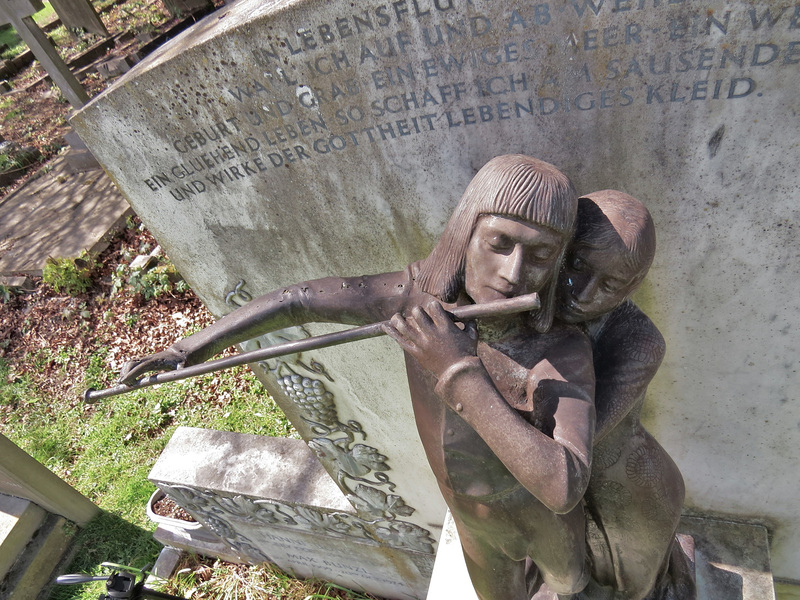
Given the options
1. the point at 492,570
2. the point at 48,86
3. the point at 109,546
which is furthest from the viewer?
the point at 48,86

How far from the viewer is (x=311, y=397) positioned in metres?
3.08

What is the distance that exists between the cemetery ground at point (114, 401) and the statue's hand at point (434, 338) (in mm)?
3532

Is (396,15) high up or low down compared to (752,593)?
up

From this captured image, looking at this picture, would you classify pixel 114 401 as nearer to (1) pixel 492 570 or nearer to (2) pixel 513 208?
(1) pixel 492 570

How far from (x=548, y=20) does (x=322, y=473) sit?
3124 millimetres

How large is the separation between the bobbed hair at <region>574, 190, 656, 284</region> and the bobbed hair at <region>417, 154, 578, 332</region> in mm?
61

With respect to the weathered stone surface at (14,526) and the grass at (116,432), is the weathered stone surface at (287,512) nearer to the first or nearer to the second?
the grass at (116,432)

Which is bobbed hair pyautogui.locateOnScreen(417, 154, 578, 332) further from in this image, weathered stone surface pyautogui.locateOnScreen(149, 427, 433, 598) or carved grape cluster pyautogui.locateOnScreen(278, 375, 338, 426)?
weathered stone surface pyautogui.locateOnScreen(149, 427, 433, 598)

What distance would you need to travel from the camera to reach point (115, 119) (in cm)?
211

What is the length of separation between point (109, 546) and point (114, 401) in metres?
1.43

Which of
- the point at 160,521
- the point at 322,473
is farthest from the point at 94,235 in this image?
the point at 322,473

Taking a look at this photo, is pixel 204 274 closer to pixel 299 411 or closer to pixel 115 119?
pixel 115 119

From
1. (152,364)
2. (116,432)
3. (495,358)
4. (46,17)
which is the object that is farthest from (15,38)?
(495,358)

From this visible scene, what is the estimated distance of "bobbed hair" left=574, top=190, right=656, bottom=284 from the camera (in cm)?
139
